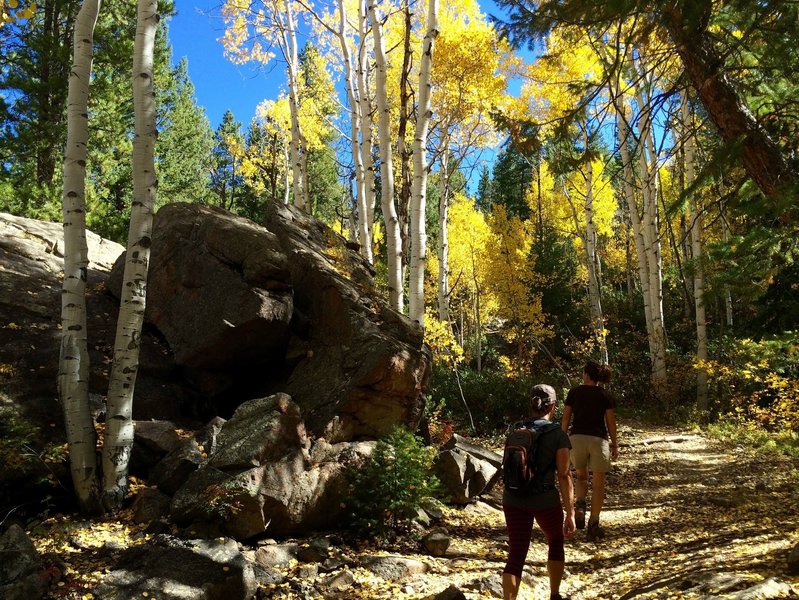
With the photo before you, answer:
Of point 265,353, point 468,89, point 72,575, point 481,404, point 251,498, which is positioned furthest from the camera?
point 468,89

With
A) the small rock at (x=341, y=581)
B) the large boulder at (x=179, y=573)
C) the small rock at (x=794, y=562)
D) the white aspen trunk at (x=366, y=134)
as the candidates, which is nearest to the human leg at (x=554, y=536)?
the small rock at (x=794, y=562)

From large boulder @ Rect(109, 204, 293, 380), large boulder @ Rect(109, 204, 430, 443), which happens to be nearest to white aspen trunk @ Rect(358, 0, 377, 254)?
large boulder @ Rect(109, 204, 430, 443)

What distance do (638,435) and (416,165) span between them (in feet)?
22.0

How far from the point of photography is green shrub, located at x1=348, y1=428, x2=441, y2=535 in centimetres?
473

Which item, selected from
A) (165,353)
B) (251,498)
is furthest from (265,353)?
(251,498)

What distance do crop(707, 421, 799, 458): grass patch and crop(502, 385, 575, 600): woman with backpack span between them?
659 cm

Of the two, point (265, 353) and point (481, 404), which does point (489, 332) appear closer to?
point (481, 404)

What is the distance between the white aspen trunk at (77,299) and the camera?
14.7 feet

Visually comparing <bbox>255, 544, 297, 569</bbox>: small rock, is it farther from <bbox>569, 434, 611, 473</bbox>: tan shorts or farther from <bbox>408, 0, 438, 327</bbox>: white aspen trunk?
<bbox>408, 0, 438, 327</bbox>: white aspen trunk

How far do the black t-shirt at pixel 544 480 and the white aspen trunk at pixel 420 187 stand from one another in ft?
16.3

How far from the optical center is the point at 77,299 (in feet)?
15.5

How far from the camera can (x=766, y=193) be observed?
4.11 m

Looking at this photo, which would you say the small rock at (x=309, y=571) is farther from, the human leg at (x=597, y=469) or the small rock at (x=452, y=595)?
the human leg at (x=597, y=469)

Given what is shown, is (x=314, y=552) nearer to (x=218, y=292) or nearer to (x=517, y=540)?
(x=517, y=540)
